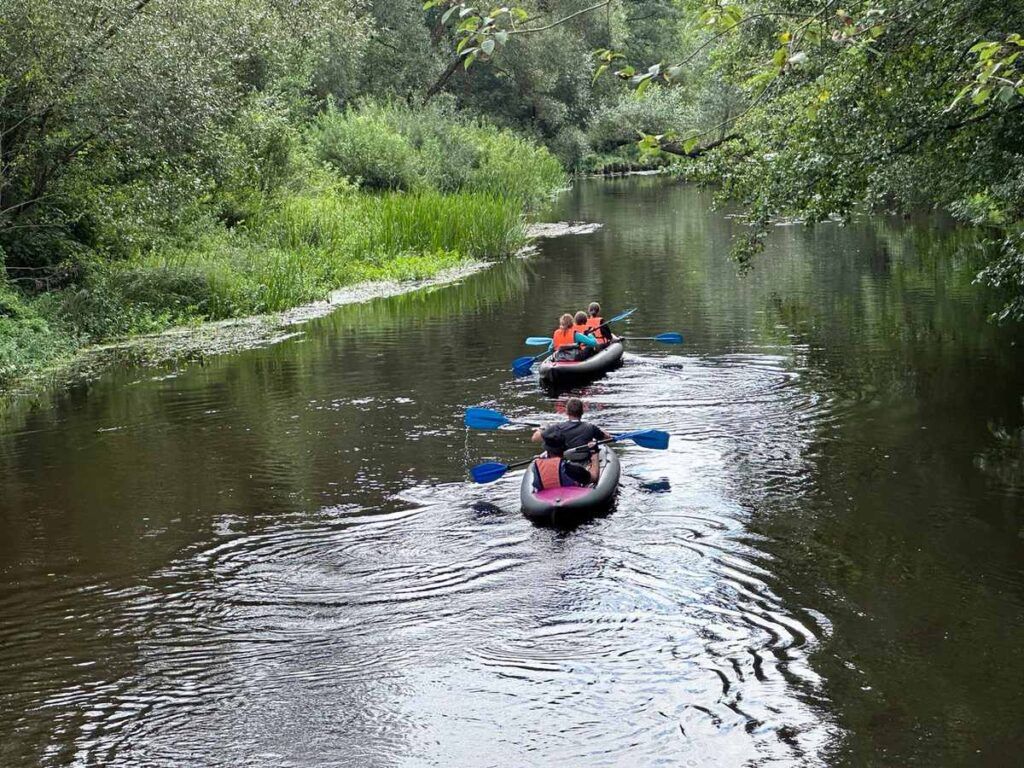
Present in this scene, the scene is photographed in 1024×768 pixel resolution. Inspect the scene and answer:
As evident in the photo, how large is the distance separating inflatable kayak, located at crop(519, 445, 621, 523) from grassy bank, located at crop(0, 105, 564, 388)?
9.82 m

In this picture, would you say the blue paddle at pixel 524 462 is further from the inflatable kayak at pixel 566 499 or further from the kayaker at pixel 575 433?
the inflatable kayak at pixel 566 499

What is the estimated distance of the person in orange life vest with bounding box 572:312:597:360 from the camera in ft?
50.8

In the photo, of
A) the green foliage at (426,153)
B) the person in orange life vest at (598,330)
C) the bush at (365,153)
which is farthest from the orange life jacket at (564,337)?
the bush at (365,153)

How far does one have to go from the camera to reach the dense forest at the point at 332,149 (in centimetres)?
1076

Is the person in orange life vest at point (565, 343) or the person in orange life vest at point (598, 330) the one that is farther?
the person in orange life vest at point (598, 330)

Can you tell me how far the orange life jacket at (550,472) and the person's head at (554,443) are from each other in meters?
0.33

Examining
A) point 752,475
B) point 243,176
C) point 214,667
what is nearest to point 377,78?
point 243,176

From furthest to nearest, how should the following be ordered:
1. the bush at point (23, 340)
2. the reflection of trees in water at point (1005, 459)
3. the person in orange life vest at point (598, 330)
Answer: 1. the bush at point (23, 340)
2. the person in orange life vest at point (598, 330)
3. the reflection of trees in water at point (1005, 459)

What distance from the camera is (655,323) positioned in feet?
64.1

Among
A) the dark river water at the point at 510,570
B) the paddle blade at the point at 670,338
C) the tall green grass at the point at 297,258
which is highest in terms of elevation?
the tall green grass at the point at 297,258

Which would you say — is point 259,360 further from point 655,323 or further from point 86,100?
point 655,323

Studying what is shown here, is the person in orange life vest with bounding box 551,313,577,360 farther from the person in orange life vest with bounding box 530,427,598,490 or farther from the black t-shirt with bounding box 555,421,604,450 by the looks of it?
the person in orange life vest with bounding box 530,427,598,490

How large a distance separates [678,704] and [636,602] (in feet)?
4.80

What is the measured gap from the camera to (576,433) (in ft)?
34.6
